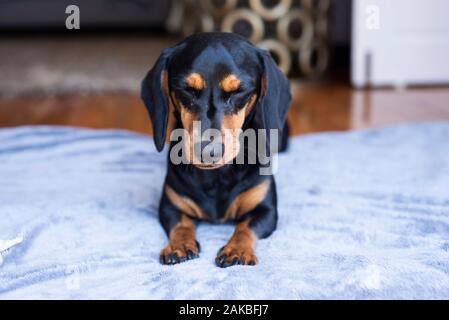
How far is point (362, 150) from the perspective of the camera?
2.31m

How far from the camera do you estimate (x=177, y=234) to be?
4.84 feet

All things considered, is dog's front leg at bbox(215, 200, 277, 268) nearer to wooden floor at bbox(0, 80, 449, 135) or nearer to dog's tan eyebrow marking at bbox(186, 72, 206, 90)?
dog's tan eyebrow marking at bbox(186, 72, 206, 90)

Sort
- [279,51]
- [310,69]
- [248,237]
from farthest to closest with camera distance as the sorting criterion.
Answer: [310,69] < [279,51] < [248,237]

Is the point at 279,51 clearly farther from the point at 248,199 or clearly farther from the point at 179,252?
the point at 179,252

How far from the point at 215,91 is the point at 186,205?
0.36 metres

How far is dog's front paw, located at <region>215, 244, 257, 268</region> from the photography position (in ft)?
4.35

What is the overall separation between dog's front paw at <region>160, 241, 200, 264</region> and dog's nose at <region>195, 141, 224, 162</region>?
0.23 meters

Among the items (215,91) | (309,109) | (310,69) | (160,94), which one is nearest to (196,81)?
(215,91)

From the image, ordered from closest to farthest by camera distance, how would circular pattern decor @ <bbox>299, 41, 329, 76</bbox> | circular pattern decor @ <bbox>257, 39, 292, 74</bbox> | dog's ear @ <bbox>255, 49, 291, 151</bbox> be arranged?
dog's ear @ <bbox>255, 49, 291, 151</bbox> < circular pattern decor @ <bbox>257, 39, 292, 74</bbox> < circular pattern decor @ <bbox>299, 41, 329, 76</bbox>

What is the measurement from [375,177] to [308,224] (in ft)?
1.59

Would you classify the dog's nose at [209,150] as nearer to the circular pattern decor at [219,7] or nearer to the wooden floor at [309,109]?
the wooden floor at [309,109]

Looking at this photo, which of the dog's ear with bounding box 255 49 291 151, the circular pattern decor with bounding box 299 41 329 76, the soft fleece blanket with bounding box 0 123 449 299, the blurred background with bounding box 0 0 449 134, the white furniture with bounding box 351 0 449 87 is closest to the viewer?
the soft fleece blanket with bounding box 0 123 449 299

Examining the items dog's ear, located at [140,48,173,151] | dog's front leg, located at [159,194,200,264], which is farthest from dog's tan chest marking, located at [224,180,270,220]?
dog's ear, located at [140,48,173,151]

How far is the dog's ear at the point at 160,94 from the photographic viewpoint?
1481mm
